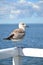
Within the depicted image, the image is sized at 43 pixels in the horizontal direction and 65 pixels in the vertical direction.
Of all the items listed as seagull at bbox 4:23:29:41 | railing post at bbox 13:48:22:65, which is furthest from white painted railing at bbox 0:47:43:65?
seagull at bbox 4:23:29:41

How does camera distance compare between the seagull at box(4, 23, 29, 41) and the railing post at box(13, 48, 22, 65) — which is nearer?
the railing post at box(13, 48, 22, 65)

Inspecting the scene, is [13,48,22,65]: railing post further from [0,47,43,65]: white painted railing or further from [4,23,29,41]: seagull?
[4,23,29,41]: seagull

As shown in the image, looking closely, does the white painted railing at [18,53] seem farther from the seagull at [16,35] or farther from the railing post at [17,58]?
the seagull at [16,35]

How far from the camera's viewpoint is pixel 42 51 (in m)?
2.53

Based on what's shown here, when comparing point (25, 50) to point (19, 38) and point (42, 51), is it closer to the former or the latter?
point (42, 51)

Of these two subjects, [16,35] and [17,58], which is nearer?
[17,58]

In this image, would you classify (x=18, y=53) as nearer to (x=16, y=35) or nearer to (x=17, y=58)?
(x=17, y=58)

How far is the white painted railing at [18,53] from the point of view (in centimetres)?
254

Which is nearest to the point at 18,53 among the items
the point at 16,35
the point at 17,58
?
the point at 17,58

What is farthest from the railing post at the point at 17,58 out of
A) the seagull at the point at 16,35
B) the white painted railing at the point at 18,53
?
the seagull at the point at 16,35

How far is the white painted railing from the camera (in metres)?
2.54

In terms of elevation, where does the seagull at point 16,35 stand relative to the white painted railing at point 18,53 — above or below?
above

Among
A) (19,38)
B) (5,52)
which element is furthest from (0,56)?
(19,38)

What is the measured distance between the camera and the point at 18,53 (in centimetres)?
270
